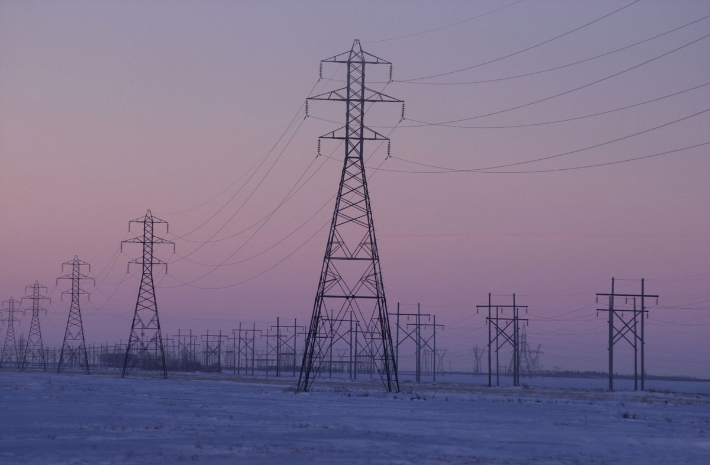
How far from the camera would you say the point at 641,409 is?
40625 millimetres

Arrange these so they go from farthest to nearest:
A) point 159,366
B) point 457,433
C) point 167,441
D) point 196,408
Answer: point 159,366 < point 196,408 < point 457,433 < point 167,441

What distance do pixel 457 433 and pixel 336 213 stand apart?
68.0ft

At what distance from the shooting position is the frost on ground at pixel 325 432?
62.2 ft

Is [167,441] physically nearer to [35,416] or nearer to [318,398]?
[35,416]

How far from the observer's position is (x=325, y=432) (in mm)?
24250

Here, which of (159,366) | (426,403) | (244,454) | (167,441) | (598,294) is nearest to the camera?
(244,454)

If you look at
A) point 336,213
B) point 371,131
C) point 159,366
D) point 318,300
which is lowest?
point 159,366

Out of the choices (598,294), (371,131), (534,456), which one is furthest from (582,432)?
(598,294)

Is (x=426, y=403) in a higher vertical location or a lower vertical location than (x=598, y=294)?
lower

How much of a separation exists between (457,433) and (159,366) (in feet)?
374

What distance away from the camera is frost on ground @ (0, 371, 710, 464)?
18953 mm

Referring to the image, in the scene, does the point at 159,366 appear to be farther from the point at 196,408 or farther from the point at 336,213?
the point at 196,408

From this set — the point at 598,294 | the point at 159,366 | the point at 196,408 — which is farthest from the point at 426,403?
the point at 159,366

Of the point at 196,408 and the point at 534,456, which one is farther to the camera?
the point at 196,408
